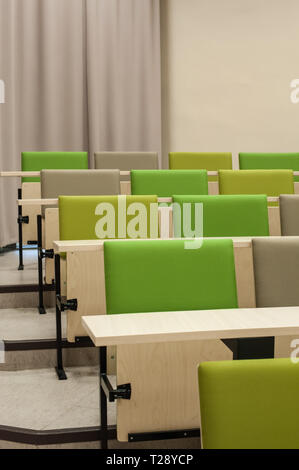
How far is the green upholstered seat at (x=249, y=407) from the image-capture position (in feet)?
2.87

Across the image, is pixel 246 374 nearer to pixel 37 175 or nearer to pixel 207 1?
pixel 37 175

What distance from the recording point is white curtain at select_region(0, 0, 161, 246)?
4.53m

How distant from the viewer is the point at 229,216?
2.46m

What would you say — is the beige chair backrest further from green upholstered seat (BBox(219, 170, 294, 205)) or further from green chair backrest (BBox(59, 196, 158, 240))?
green chair backrest (BBox(59, 196, 158, 240))

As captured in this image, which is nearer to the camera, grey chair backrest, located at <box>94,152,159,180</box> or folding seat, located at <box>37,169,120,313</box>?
folding seat, located at <box>37,169,120,313</box>

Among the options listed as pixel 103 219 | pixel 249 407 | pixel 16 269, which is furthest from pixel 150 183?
pixel 249 407

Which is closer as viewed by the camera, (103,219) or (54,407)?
(54,407)

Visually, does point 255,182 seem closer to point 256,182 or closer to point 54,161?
point 256,182

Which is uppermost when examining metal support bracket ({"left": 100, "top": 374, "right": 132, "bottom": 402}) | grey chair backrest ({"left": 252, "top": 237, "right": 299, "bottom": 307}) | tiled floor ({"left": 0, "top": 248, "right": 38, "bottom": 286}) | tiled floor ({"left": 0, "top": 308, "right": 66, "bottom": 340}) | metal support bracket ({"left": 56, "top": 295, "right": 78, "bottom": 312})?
grey chair backrest ({"left": 252, "top": 237, "right": 299, "bottom": 307})

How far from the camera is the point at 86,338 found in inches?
88.5

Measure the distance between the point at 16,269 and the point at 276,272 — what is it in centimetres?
212

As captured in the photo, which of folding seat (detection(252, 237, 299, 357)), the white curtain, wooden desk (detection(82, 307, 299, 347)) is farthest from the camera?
the white curtain

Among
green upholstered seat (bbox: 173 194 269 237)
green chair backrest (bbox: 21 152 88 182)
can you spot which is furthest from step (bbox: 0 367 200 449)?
green chair backrest (bbox: 21 152 88 182)

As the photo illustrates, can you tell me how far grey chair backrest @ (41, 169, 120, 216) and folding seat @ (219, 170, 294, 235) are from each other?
522 millimetres
